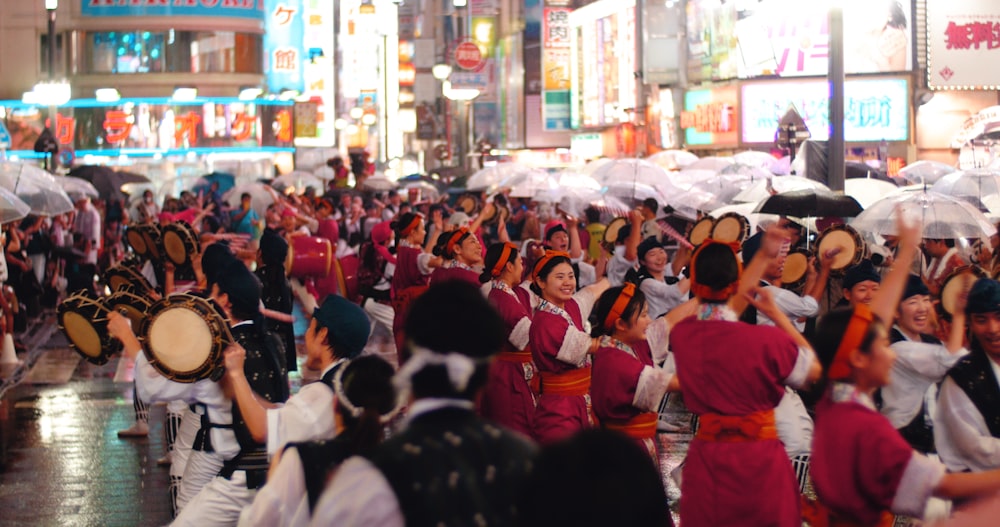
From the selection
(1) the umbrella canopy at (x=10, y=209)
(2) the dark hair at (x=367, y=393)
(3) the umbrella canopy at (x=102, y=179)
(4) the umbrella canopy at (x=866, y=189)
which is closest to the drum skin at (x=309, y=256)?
(1) the umbrella canopy at (x=10, y=209)

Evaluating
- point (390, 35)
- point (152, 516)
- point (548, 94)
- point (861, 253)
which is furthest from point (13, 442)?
point (390, 35)

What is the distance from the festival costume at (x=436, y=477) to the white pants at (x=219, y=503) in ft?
8.81

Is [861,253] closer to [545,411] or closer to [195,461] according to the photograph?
[545,411]

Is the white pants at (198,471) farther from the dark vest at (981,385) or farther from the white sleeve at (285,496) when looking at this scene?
the dark vest at (981,385)

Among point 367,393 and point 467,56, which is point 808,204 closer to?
point 367,393

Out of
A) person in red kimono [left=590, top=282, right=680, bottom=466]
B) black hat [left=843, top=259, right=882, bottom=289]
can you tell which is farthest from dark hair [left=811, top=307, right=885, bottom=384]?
black hat [left=843, top=259, right=882, bottom=289]

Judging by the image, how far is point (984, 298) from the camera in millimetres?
5996

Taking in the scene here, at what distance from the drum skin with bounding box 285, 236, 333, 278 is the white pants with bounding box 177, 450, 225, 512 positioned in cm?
890

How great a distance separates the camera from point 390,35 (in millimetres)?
A: 86125

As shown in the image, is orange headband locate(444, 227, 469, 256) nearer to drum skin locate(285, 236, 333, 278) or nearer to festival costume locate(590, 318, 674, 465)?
drum skin locate(285, 236, 333, 278)

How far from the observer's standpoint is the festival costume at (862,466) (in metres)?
4.70

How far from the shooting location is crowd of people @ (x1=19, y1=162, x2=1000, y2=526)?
367 cm

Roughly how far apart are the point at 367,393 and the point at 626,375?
2.61 m

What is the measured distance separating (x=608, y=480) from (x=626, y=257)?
1112 cm
